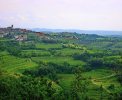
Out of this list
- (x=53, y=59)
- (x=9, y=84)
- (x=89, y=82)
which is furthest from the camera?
(x=53, y=59)

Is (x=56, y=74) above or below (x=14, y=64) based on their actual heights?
below

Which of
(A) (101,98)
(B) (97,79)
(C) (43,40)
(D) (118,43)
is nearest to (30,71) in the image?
(B) (97,79)

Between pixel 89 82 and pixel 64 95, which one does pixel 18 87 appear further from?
pixel 89 82

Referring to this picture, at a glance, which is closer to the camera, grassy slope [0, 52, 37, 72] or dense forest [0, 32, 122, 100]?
dense forest [0, 32, 122, 100]

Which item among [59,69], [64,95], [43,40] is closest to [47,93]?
[64,95]

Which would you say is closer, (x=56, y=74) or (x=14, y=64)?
(x=56, y=74)

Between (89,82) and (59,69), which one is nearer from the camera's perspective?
(89,82)

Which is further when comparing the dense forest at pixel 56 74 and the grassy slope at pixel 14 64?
the grassy slope at pixel 14 64

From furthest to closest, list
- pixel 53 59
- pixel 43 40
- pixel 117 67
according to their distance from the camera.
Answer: pixel 43 40
pixel 53 59
pixel 117 67
